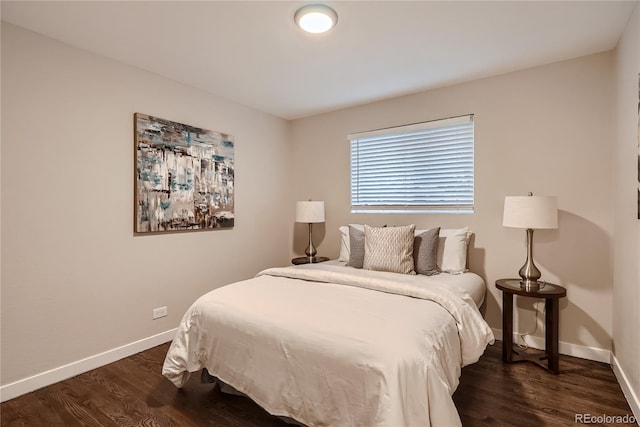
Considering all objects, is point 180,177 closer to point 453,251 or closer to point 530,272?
point 453,251

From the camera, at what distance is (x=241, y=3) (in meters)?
1.99

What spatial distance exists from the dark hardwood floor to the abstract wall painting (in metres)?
1.22

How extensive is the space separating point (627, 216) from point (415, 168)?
5.87 ft

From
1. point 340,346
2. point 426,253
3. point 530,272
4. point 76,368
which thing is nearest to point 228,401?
point 340,346

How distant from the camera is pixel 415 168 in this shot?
3.57 meters

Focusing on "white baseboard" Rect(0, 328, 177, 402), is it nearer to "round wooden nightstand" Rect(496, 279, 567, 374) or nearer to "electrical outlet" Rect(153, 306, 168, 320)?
"electrical outlet" Rect(153, 306, 168, 320)

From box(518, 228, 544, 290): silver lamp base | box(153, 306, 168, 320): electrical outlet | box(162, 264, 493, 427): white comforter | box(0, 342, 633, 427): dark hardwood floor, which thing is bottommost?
box(0, 342, 633, 427): dark hardwood floor

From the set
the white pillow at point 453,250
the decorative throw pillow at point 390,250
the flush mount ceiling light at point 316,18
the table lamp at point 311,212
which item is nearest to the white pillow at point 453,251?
the white pillow at point 453,250

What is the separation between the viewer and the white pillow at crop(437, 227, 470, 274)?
9.72 ft

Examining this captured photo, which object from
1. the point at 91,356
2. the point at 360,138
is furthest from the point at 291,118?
the point at 91,356

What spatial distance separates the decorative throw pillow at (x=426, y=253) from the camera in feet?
9.51

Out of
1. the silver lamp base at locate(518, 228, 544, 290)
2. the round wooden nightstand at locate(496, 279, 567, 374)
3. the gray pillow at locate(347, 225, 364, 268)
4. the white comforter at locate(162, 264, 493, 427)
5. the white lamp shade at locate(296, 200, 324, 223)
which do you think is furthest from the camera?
the white lamp shade at locate(296, 200, 324, 223)

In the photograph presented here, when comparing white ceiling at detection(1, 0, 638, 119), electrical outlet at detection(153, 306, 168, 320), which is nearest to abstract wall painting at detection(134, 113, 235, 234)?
white ceiling at detection(1, 0, 638, 119)

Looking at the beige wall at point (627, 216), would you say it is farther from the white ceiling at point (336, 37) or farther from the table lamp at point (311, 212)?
the table lamp at point (311, 212)
